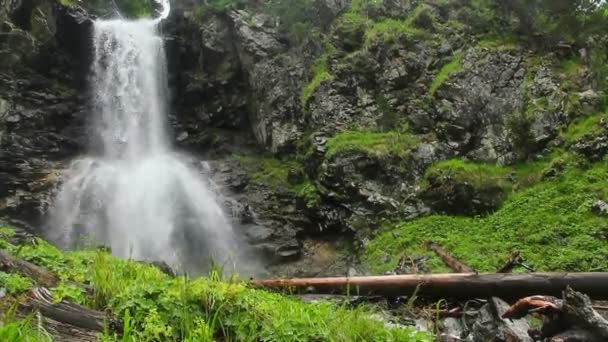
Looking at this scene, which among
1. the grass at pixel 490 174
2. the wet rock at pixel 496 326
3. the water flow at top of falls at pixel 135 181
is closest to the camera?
the wet rock at pixel 496 326

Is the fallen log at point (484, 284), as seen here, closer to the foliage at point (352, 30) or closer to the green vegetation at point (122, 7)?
the foliage at point (352, 30)

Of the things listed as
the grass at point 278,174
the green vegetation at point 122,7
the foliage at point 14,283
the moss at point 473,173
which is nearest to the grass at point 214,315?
the foliage at point 14,283

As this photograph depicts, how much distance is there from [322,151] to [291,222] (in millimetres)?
2691

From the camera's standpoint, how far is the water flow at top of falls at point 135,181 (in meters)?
15.3

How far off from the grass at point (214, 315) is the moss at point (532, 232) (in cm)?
782

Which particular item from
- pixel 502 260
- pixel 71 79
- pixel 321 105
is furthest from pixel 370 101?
pixel 71 79

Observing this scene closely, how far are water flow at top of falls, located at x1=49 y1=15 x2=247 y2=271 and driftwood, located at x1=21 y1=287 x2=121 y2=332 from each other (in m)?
6.68

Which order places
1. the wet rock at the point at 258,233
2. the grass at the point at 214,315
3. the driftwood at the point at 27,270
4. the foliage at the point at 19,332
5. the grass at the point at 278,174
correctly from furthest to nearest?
the grass at the point at 278,174 < the wet rock at the point at 258,233 < the driftwood at the point at 27,270 < the grass at the point at 214,315 < the foliage at the point at 19,332

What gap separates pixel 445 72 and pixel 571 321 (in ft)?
46.8

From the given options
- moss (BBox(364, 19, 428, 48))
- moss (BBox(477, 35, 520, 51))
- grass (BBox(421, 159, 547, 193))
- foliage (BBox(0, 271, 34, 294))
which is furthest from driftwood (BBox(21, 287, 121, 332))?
moss (BBox(364, 19, 428, 48))

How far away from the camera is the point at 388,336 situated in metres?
3.73

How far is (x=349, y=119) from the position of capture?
17.7 m

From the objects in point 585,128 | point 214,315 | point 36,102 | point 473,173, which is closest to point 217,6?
point 36,102

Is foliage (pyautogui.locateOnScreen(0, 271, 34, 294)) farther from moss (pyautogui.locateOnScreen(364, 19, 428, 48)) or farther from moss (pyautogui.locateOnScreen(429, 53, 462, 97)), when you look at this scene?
moss (pyautogui.locateOnScreen(364, 19, 428, 48))
